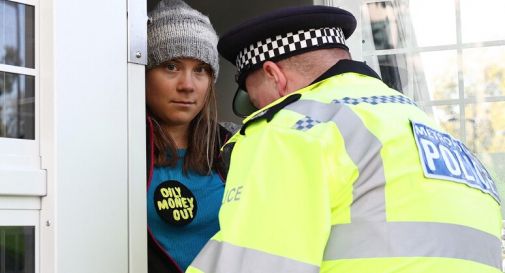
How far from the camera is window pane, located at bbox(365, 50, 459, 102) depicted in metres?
2.61

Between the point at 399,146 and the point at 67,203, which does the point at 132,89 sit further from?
the point at 399,146

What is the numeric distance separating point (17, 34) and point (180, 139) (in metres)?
0.73

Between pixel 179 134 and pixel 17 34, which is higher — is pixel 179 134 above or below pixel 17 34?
below

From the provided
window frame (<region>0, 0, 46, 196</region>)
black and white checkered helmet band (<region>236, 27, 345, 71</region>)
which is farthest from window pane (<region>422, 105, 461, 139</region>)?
window frame (<region>0, 0, 46, 196</region>)

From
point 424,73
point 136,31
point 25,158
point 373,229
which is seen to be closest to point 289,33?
point 136,31

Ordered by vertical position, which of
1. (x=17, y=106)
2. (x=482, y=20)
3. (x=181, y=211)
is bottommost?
(x=181, y=211)

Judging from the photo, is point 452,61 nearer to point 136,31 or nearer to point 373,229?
point 136,31

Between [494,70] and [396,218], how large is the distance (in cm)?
149

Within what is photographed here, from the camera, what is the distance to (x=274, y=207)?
1.20 metres

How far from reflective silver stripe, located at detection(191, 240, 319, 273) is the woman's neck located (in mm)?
910

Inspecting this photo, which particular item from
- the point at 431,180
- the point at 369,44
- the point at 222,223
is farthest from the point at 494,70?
the point at 222,223

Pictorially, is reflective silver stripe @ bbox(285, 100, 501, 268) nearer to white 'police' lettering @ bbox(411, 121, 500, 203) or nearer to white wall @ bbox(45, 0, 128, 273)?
white 'police' lettering @ bbox(411, 121, 500, 203)

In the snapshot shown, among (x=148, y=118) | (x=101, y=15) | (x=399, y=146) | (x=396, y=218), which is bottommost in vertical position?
(x=396, y=218)

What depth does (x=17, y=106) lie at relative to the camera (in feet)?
4.96
